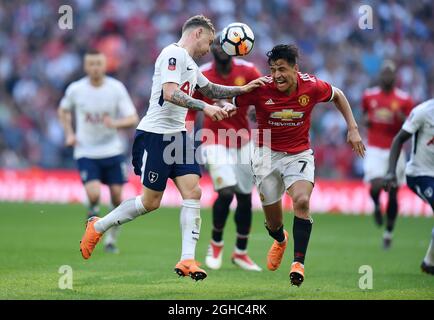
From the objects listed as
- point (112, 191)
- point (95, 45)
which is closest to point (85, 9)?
point (95, 45)

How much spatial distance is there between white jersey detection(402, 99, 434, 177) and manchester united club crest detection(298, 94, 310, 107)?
6.64ft

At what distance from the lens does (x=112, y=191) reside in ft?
46.0

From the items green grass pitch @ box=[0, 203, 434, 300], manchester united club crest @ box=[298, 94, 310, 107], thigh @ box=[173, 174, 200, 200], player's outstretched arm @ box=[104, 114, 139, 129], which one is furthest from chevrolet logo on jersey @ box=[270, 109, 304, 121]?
player's outstretched arm @ box=[104, 114, 139, 129]

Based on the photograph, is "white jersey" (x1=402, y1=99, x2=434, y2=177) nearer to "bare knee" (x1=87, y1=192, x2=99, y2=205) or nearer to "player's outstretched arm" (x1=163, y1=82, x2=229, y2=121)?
"player's outstretched arm" (x1=163, y1=82, x2=229, y2=121)

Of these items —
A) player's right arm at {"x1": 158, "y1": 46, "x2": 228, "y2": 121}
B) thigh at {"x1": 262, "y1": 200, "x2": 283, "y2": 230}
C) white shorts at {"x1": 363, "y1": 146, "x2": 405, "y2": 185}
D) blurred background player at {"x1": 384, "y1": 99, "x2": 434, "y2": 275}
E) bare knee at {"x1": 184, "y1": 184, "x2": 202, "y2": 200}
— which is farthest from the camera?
white shorts at {"x1": 363, "y1": 146, "x2": 405, "y2": 185}

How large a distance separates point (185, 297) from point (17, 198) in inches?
632

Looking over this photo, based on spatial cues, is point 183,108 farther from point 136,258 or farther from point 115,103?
point 115,103

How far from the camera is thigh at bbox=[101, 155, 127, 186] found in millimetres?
14016

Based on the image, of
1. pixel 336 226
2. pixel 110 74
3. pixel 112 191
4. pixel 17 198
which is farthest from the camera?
pixel 110 74

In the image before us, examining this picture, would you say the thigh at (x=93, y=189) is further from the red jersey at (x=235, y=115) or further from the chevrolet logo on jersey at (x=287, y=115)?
the chevrolet logo on jersey at (x=287, y=115)

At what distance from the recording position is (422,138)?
11.2 meters

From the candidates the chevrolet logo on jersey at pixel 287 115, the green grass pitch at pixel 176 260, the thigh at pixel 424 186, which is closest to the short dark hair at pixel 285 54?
the chevrolet logo on jersey at pixel 287 115

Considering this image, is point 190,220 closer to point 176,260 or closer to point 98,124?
point 176,260

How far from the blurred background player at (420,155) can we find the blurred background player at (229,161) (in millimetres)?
2177
